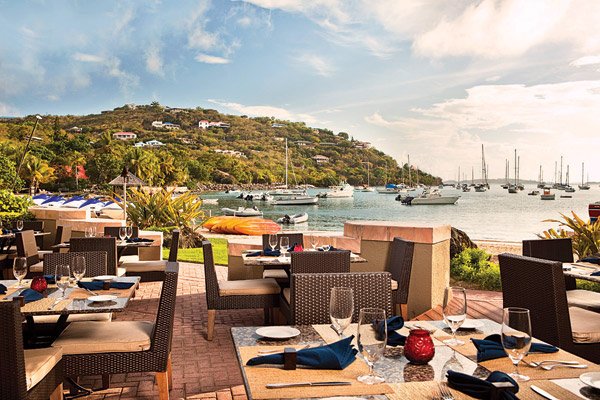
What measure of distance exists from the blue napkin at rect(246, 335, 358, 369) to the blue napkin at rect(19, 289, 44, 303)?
2.04m

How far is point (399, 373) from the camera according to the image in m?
1.71

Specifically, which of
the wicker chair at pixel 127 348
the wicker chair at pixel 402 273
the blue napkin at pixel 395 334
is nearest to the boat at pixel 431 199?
the wicker chair at pixel 402 273

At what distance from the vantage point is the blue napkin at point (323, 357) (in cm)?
176

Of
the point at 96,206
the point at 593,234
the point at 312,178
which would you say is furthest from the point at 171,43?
the point at 593,234

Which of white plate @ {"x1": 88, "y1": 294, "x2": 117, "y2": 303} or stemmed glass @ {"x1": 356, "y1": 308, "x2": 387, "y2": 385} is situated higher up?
stemmed glass @ {"x1": 356, "y1": 308, "x2": 387, "y2": 385}

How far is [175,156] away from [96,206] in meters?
75.0

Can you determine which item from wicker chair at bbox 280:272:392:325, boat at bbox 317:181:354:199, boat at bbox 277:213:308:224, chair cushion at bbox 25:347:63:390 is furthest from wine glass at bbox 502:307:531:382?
boat at bbox 317:181:354:199

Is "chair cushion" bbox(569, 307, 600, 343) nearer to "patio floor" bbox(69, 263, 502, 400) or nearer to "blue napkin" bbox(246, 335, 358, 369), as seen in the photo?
"patio floor" bbox(69, 263, 502, 400)

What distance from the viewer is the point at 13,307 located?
2.16m

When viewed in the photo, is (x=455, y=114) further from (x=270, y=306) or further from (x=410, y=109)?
(x=270, y=306)

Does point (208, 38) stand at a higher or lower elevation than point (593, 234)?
higher

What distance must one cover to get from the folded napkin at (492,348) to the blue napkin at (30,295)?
2.70 metres

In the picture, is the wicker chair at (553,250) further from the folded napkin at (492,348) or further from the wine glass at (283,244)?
the folded napkin at (492,348)

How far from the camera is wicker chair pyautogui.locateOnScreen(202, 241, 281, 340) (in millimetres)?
4836
